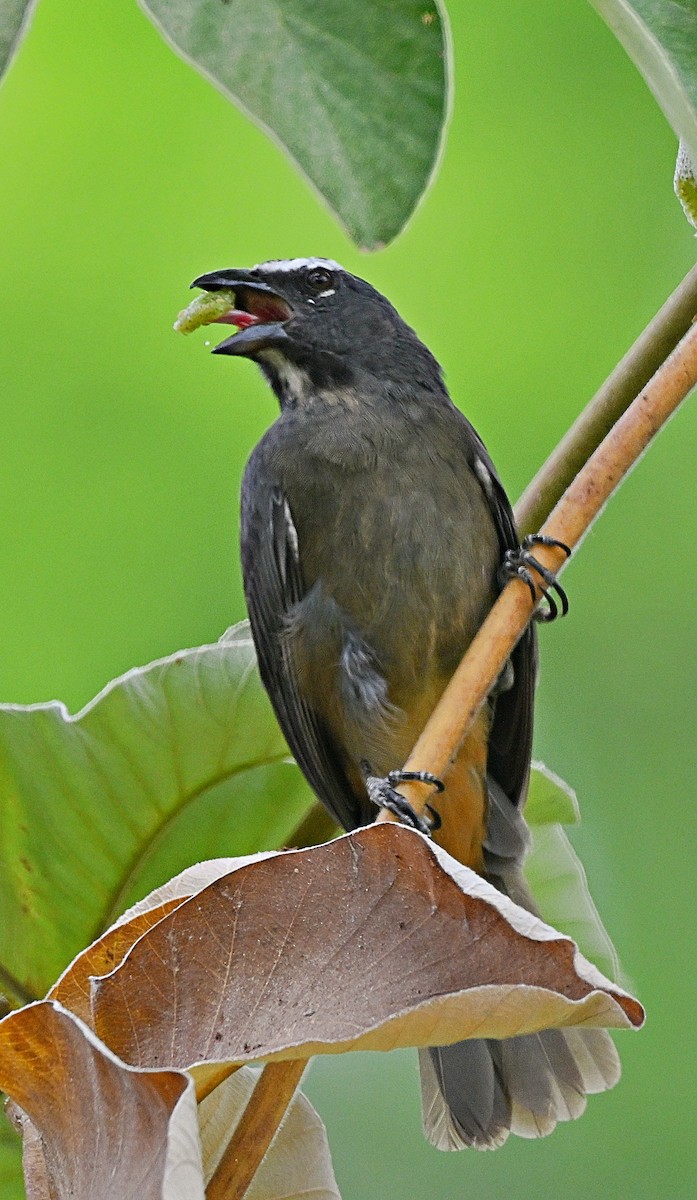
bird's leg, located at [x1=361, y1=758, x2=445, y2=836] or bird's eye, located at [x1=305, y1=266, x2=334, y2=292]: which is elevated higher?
bird's eye, located at [x1=305, y1=266, x2=334, y2=292]

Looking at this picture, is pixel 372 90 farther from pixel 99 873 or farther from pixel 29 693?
pixel 29 693

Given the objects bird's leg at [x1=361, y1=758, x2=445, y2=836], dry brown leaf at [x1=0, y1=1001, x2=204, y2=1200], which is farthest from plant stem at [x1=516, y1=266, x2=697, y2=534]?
dry brown leaf at [x1=0, y1=1001, x2=204, y2=1200]

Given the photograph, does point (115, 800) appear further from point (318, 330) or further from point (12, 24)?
Answer: point (318, 330)

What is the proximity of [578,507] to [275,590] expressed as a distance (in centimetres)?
84

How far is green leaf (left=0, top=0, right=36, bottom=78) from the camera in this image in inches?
22.1

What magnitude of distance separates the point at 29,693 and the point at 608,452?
166 centimetres

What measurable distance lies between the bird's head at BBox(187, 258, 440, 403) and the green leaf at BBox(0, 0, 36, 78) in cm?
84

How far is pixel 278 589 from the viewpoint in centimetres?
154

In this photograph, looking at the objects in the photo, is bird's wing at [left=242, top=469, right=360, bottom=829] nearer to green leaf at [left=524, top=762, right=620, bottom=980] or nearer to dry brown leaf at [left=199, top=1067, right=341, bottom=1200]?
green leaf at [left=524, top=762, right=620, bottom=980]

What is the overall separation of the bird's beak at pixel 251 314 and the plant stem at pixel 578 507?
69cm

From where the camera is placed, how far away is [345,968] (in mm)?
468

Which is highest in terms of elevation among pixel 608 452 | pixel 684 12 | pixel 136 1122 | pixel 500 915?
pixel 684 12

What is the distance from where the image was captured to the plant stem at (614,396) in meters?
0.75

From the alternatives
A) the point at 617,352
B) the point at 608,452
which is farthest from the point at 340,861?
the point at 617,352
